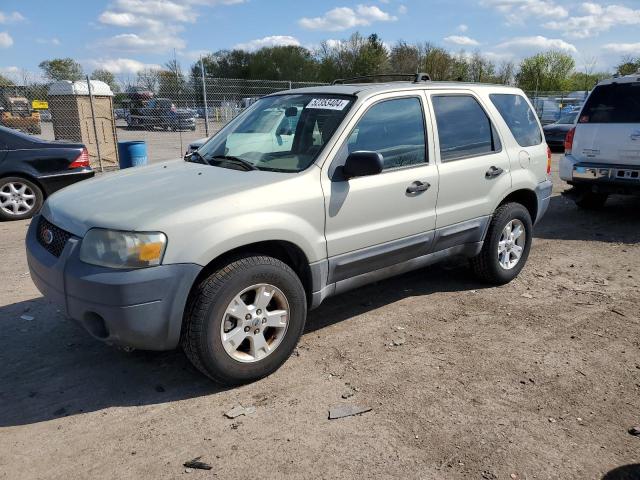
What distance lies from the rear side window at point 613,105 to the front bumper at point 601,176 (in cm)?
62

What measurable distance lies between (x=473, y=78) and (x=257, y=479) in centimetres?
4529

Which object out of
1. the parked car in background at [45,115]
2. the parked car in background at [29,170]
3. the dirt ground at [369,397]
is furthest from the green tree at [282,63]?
the dirt ground at [369,397]

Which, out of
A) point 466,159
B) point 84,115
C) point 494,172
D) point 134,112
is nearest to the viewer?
point 466,159

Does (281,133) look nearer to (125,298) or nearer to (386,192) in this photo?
(386,192)

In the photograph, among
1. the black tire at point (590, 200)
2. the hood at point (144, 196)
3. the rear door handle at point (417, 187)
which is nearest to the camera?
the hood at point (144, 196)

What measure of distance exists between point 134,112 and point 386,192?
1269cm

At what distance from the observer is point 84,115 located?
12367 millimetres

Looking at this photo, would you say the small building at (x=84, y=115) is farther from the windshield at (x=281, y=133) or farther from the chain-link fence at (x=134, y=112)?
the windshield at (x=281, y=133)

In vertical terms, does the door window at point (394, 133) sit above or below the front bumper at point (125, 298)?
above

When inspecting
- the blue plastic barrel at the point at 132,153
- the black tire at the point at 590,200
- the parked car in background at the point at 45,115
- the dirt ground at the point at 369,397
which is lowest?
the dirt ground at the point at 369,397

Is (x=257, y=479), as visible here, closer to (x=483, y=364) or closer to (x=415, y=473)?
(x=415, y=473)

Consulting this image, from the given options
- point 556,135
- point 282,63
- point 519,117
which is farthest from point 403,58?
point 519,117

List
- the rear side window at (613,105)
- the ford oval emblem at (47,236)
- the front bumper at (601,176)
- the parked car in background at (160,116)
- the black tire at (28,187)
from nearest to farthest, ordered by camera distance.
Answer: the ford oval emblem at (47,236) → the front bumper at (601,176) → the rear side window at (613,105) → the black tire at (28,187) → the parked car in background at (160,116)

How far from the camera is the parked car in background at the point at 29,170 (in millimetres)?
7730
